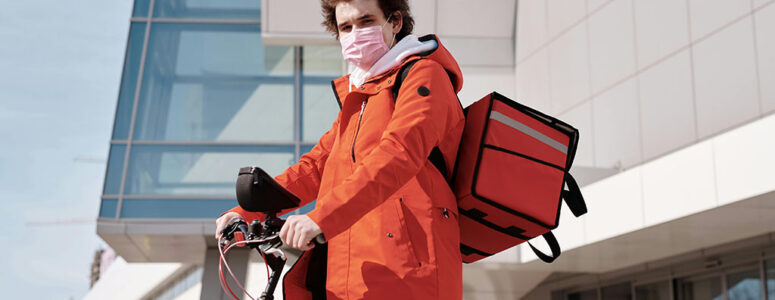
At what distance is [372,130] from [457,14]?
1179 centimetres

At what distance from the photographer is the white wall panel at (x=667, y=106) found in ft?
32.2

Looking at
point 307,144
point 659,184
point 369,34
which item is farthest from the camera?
point 307,144

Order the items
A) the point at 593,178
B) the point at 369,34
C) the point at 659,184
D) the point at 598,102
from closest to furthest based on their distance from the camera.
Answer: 1. the point at 369,34
2. the point at 659,184
3. the point at 593,178
4. the point at 598,102

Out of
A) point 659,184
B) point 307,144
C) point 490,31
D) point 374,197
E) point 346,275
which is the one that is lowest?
point 346,275

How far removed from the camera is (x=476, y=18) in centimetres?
1451

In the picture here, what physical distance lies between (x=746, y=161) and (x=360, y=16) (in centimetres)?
570

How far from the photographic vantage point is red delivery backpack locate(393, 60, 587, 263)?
9.16 ft

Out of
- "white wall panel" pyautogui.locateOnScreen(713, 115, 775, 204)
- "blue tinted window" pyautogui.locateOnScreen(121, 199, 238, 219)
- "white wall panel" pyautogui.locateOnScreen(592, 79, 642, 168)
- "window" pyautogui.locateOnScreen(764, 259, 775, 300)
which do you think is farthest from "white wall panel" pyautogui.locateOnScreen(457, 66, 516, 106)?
"white wall panel" pyautogui.locateOnScreen(713, 115, 775, 204)

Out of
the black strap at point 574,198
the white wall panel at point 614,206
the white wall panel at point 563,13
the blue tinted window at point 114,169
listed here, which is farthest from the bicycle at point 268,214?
the blue tinted window at point 114,169

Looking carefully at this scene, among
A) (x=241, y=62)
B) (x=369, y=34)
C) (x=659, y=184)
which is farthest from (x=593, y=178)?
(x=369, y=34)

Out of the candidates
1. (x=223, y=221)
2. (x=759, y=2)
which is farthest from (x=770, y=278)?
(x=223, y=221)

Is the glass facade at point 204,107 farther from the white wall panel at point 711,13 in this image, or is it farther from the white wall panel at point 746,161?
the white wall panel at point 746,161

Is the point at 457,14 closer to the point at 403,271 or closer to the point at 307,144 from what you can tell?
the point at 307,144

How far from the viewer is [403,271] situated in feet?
8.44
